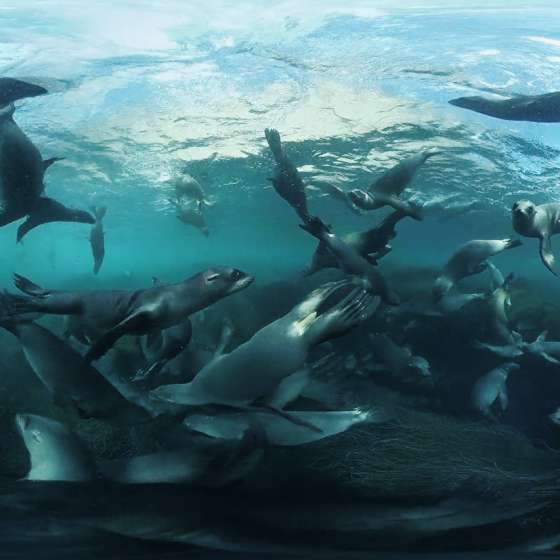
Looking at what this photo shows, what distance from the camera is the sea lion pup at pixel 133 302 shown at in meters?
3.75

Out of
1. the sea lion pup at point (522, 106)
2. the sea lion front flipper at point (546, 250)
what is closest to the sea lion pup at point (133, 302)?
the sea lion pup at point (522, 106)

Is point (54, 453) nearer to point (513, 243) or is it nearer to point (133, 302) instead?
point (133, 302)

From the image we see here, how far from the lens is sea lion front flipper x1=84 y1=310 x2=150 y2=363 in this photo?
11.8ft

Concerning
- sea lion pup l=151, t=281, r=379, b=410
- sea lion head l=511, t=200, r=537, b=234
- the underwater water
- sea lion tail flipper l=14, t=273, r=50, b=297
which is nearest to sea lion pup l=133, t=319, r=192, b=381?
the underwater water

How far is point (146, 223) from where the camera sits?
115ft

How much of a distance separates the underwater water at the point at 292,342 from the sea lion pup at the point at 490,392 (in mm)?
33

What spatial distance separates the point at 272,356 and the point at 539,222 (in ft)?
12.9

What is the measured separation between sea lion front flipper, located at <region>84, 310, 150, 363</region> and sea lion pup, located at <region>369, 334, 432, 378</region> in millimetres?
3729

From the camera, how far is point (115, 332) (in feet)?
11.8

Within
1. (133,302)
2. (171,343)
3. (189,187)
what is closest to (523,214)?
(171,343)

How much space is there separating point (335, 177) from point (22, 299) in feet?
57.2

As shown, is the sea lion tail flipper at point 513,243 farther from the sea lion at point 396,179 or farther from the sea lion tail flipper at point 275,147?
the sea lion tail flipper at point 275,147

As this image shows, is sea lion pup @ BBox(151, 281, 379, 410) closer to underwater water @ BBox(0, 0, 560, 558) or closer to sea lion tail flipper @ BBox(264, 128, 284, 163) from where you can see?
underwater water @ BBox(0, 0, 560, 558)

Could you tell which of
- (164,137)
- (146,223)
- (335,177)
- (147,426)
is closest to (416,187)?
(335,177)
